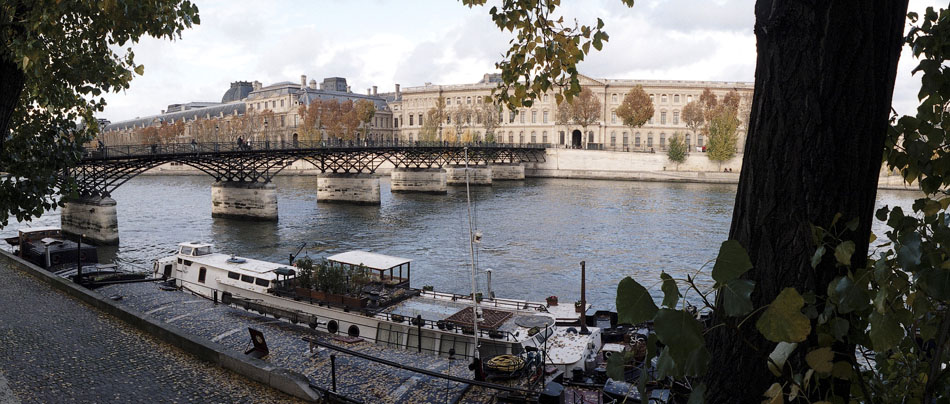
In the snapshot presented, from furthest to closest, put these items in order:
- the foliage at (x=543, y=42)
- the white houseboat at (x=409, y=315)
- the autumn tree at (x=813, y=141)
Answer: the white houseboat at (x=409, y=315) → the foliage at (x=543, y=42) → the autumn tree at (x=813, y=141)

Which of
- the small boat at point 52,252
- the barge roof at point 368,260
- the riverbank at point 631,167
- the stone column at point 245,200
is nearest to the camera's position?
the barge roof at point 368,260

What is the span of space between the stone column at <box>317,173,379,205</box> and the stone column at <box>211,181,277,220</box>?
10.5 m

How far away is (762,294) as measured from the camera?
75.6 inches

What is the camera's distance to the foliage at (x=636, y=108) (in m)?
90.4

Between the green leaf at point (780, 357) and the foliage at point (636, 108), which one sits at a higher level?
the foliage at point (636, 108)

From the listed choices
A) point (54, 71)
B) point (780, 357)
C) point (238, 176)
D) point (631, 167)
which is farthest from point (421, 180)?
point (780, 357)

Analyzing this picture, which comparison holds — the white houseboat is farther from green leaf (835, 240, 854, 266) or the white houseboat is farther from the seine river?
green leaf (835, 240, 854, 266)

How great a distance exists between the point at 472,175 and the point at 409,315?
198ft

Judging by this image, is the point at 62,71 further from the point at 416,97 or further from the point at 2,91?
the point at 416,97

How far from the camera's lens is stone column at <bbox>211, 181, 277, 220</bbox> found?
147 feet

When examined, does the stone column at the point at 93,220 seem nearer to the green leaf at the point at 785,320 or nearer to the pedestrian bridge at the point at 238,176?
the pedestrian bridge at the point at 238,176

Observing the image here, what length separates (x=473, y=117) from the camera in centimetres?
10631

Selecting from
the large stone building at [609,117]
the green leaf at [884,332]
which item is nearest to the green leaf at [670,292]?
the green leaf at [884,332]

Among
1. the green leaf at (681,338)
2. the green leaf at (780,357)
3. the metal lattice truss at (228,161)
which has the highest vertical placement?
the green leaf at (681,338)
